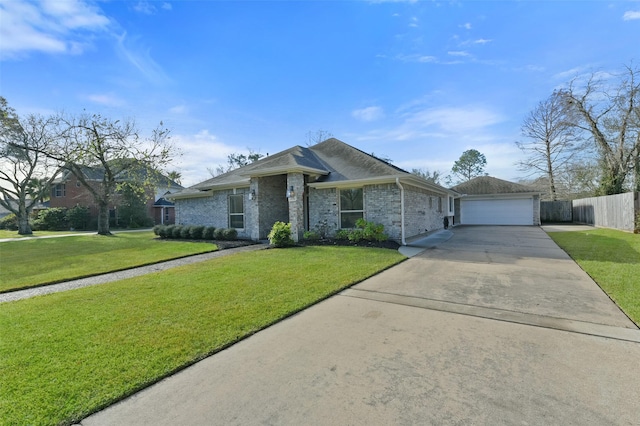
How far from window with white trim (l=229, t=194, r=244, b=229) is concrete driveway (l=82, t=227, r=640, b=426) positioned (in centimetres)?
986

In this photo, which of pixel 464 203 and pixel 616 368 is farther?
pixel 464 203

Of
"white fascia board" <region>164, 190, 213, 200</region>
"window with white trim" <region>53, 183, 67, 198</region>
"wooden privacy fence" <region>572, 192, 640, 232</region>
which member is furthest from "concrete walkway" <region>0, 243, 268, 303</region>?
"window with white trim" <region>53, 183, 67, 198</region>

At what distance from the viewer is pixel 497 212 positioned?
22.6 metres

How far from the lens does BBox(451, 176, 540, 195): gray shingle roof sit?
21781mm

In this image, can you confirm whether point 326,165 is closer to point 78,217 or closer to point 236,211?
point 236,211

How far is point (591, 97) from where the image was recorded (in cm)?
2395

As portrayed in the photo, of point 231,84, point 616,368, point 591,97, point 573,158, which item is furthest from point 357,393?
point 573,158

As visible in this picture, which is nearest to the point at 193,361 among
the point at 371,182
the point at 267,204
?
the point at 371,182

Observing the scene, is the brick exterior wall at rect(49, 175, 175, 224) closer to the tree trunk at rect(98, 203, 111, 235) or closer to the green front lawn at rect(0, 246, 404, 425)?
the tree trunk at rect(98, 203, 111, 235)

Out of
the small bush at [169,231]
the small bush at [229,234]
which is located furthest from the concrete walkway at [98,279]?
the small bush at [169,231]

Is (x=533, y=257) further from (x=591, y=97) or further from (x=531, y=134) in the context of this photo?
(x=531, y=134)

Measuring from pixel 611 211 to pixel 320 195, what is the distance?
16.8 metres

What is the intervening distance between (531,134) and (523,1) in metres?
26.2

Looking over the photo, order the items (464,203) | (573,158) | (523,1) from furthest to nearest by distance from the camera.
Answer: (573,158)
(464,203)
(523,1)
